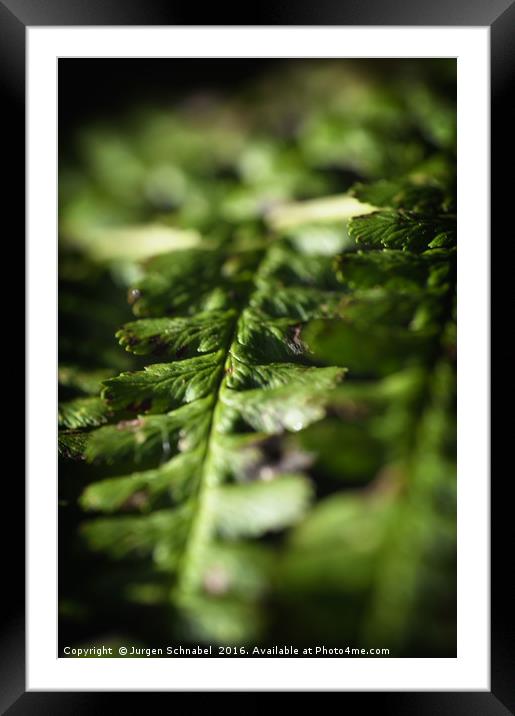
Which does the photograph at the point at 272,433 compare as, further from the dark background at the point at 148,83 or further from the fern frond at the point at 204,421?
the dark background at the point at 148,83

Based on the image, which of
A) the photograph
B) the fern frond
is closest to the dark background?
the photograph

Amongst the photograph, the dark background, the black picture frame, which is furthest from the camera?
the dark background

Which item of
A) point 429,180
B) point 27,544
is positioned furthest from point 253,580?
point 429,180

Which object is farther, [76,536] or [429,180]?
[429,180]

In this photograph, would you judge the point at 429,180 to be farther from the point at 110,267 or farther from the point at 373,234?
the point at 110,267

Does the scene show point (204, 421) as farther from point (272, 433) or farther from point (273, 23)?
point (273, 23)

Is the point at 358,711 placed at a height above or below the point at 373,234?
below

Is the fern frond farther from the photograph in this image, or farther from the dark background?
the dark background

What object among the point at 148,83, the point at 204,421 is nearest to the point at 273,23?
the point at 204,421
